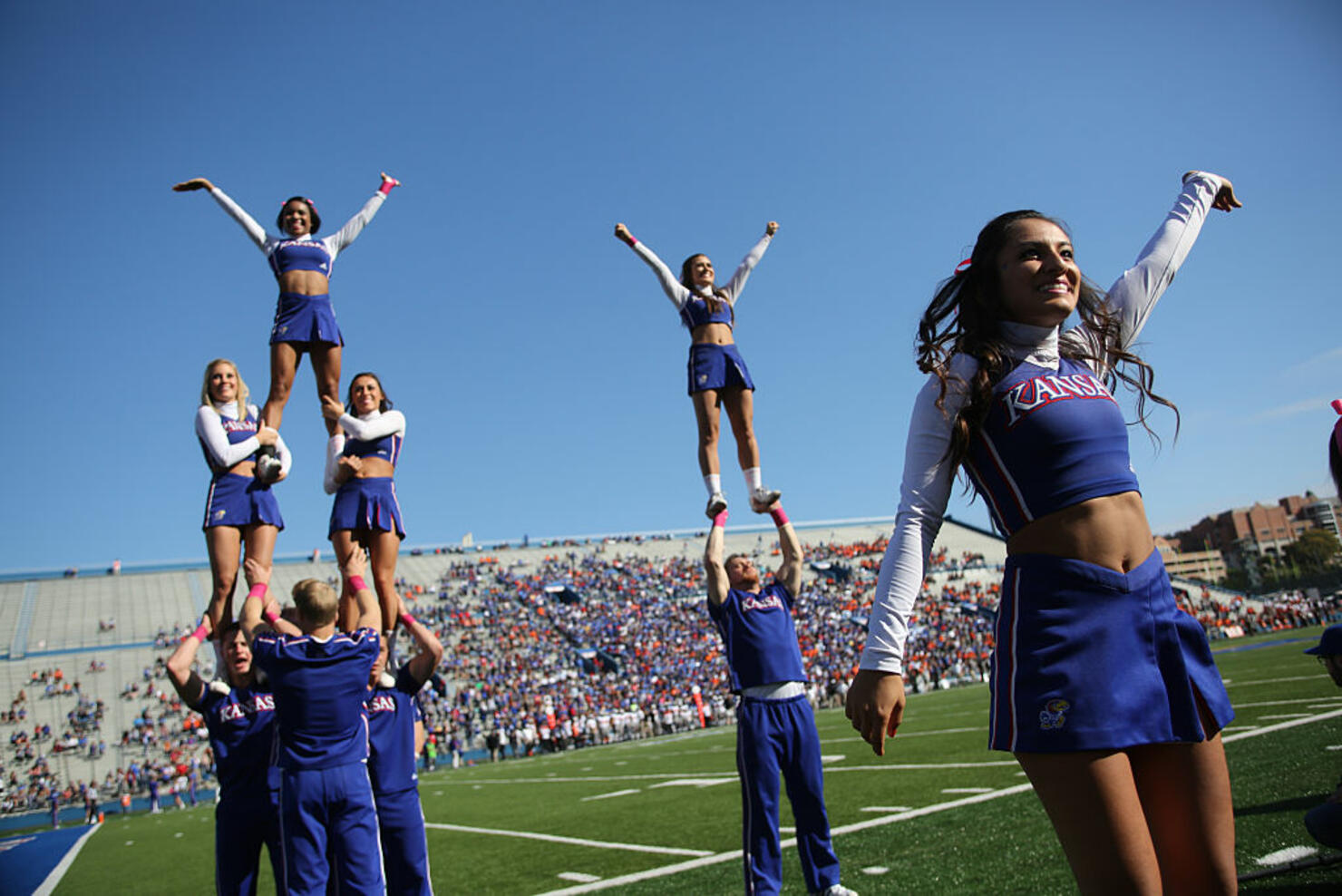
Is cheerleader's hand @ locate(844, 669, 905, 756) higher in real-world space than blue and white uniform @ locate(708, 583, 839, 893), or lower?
higher

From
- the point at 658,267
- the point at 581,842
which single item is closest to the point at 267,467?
the point at 658,267

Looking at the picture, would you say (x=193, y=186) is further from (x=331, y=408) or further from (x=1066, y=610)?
(x=1066, y=610)

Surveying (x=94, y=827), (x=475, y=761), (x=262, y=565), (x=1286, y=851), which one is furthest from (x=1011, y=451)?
(x=475, y=761)

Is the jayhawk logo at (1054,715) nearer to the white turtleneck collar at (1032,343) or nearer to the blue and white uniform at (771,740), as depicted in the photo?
the white turtleneck collar at (1032,343)

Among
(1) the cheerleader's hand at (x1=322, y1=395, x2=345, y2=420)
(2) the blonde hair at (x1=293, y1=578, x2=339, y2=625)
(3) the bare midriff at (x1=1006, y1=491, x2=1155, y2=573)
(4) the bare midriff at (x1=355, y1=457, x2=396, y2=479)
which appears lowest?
(3) the bare midriff at (x1=1006, y1=491, x2=1155, y2=573)

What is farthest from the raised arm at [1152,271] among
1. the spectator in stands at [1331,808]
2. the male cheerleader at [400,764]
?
the male cheerleader at [400,764]

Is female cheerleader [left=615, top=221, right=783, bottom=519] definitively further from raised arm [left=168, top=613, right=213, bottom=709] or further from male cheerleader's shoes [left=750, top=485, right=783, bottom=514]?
raised arm [left=168, top=613, right=213, bottom=709]

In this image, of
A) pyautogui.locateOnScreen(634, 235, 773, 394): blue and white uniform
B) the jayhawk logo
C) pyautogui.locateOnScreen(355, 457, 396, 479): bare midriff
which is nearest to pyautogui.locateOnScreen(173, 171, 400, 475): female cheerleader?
pyautogui.locateOnScreen(355, 457, 396, 479): bare midriff

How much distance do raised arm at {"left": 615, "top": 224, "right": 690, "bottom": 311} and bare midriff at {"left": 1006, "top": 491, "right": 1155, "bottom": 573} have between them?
4.69 m

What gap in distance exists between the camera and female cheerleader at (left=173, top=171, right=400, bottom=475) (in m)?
5.74

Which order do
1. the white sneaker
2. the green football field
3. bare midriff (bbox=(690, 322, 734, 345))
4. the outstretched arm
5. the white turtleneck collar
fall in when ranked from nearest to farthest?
the white turtleneck collar, the green football field, the white sneaker, the outstretched arm, bare midriff (bbox=(690, 322, 734, 345))

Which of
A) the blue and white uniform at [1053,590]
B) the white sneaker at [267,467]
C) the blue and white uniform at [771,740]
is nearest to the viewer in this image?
the blue and white uniform at [1053,590]

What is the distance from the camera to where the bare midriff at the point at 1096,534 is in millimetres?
2139

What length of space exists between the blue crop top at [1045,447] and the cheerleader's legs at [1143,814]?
603 millimetres
